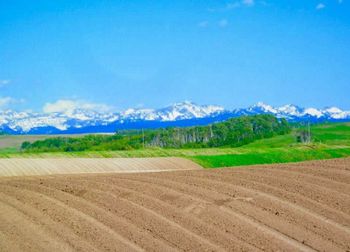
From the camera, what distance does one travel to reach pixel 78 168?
48.3 meters

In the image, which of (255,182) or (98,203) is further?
(255,182)

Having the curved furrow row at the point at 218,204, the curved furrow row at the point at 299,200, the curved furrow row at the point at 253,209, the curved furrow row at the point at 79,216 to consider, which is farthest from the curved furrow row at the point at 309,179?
the curved furrow row at the point at 79,216

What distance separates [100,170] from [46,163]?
5570 mm

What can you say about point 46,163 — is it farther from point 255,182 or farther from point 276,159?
point 255,182

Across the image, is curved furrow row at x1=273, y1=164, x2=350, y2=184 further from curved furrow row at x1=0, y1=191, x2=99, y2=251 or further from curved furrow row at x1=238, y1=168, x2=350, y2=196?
curved furrow row at x1=0, y1=191, x2=99, y2=251

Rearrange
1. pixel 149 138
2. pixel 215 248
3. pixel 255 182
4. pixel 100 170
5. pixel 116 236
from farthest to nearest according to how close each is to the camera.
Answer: pixel 149 138 < pixel 100 170 < pixel 255 182 < pixel 116 236 < pixel 215 248

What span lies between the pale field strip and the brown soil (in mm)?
19856

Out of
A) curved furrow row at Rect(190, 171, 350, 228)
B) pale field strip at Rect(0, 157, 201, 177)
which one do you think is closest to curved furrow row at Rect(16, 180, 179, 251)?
curved furrow row at Rect(190, 171, 350, 228)

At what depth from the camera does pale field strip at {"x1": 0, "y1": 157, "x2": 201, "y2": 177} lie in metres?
45.2

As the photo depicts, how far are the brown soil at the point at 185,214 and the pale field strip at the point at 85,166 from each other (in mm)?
19856

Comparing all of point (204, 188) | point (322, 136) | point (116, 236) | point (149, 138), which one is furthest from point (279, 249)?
point (149, 138)

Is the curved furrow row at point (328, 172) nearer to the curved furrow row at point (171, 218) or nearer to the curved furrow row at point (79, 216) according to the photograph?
the curved furrow row at point (171, 218)

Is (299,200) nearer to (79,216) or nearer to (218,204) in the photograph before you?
(218,204)

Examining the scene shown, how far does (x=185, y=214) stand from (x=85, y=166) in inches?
1265
